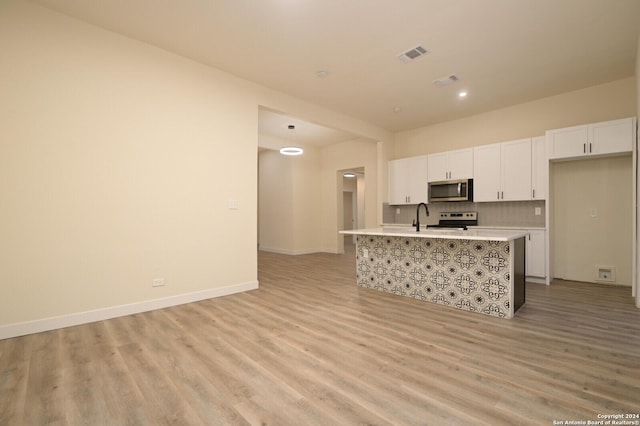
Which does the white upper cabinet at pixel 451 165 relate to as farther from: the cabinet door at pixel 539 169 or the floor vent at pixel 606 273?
the floor vent at pixel 606 273

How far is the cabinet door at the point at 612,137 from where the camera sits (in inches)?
158

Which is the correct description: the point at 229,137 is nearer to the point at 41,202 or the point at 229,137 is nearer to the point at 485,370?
the point at 41,202

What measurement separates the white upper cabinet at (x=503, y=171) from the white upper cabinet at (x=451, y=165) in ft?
0.41

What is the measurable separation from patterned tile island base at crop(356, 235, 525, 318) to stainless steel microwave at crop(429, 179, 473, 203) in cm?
219

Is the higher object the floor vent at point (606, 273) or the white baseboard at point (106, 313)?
the floor vent at point (606, 273)

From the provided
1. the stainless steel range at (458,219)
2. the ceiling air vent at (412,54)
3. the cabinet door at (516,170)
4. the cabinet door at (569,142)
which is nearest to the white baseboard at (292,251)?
the stainless steel range at (458,219)

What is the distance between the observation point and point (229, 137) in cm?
416

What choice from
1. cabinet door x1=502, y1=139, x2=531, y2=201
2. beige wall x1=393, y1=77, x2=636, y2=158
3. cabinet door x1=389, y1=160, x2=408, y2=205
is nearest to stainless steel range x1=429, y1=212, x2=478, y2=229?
cabinet door x1=502, y1=139, x2=531, y2=201

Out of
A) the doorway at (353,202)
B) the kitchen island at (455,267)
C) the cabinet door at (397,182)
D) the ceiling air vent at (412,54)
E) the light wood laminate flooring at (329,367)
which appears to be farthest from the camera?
the doorway at (353,202)

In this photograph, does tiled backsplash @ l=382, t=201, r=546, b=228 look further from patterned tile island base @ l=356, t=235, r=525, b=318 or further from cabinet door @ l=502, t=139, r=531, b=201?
patterned tile island base @ l=356, t=235, r=525, b=318

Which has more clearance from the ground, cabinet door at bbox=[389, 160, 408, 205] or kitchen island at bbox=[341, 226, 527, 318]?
cabinet door at bbox=[389, 160, 408, 205]

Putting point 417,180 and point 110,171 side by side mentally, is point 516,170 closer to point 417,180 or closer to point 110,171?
point 417,180

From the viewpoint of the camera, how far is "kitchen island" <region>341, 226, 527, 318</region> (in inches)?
120

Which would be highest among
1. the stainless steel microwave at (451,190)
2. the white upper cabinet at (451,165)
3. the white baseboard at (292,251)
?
the white upper cabinet at (451,165)
